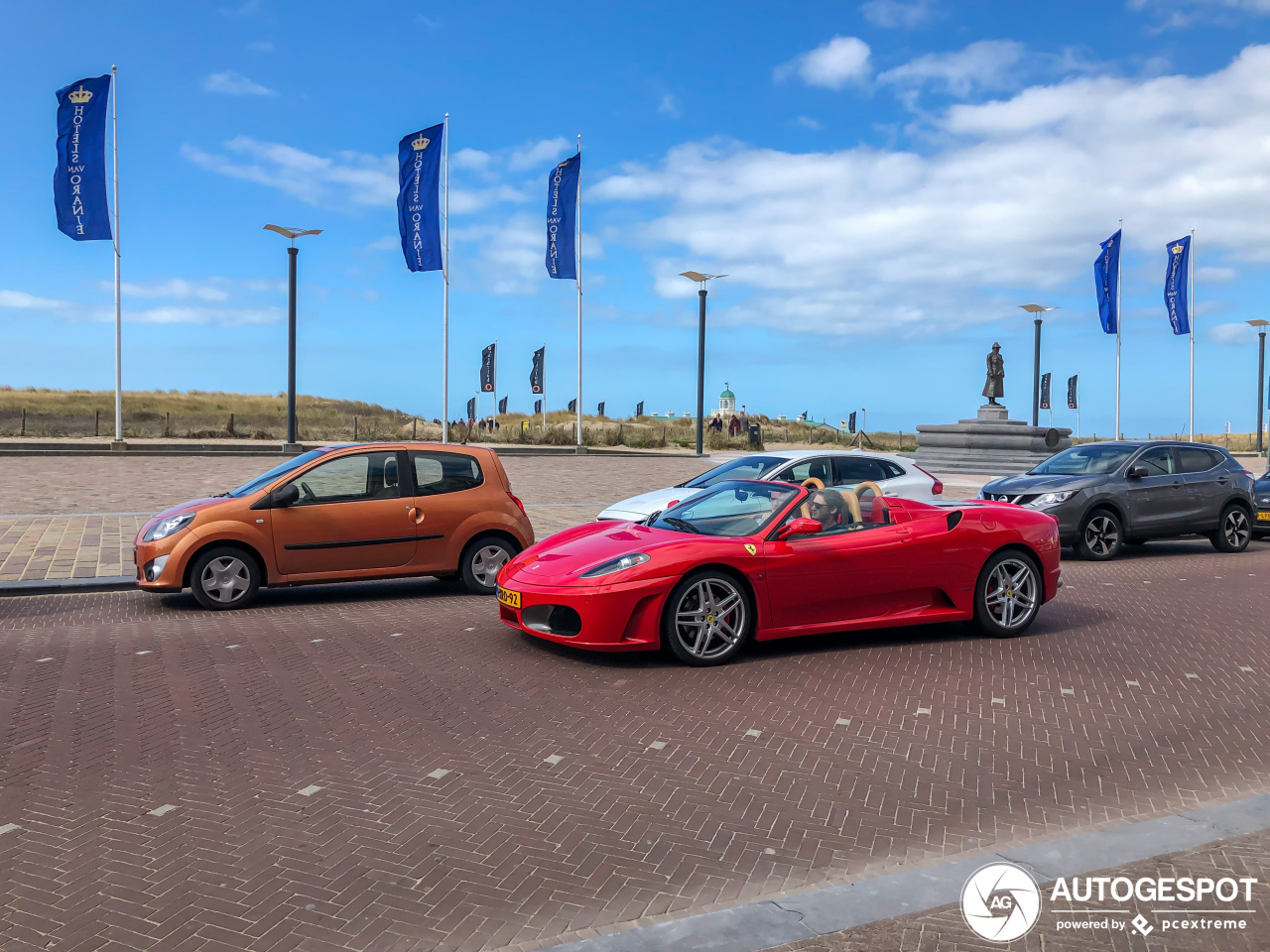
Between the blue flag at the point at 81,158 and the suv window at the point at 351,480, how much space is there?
23.1m

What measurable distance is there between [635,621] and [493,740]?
5.68 feet

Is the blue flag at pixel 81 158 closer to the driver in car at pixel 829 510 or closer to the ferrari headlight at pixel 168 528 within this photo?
the ferrari headlight at pixel 168 528

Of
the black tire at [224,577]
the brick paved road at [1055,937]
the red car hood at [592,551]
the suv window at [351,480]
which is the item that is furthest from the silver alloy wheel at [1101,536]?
the brick paved road at [1055,937]

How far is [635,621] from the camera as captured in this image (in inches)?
268

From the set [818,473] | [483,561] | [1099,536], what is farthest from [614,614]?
[1099,536]

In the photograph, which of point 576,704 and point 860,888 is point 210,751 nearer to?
point 576,704

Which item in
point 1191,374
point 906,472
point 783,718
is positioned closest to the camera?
point 783,718

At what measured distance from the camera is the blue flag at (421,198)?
3006cm

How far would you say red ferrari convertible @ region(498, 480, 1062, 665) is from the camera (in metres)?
6.87

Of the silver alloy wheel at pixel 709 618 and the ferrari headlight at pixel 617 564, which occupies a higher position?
the ferrari headlight at pixel 617 564

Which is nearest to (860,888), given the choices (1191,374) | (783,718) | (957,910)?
(957,910)

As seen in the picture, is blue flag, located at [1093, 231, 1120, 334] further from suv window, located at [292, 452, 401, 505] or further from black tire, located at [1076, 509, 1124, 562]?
suv window, located at [292, 452, 401, 505]

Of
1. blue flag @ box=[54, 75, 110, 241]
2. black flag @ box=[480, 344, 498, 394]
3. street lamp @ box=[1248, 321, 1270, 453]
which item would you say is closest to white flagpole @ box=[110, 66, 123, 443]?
blue flag @ box=[54, 75, 110, 241]

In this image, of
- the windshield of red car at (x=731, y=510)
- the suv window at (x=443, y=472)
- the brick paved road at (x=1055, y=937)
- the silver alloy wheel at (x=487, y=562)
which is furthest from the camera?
the silver alloy wheel at (x=487, y=562)
